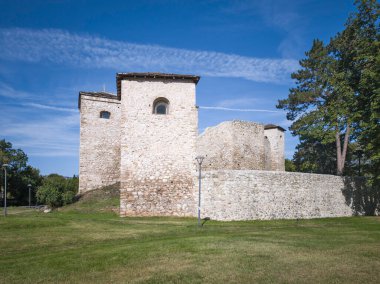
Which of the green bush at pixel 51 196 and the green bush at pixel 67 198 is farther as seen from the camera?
the green bush at pixel 67 198

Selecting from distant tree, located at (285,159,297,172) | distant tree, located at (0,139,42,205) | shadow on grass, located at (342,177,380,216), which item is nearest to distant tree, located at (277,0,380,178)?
shadow on grass, located at (342,177,380,216)

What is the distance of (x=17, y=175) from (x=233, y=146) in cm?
3140

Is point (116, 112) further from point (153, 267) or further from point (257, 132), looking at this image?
point (153, 267)

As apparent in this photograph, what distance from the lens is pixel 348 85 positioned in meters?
22.8

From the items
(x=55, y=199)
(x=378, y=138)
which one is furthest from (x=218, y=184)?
(x=55, y=199)

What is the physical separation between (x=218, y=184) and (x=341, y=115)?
35.6ft

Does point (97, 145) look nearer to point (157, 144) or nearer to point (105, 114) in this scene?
Result: point (105, 114)

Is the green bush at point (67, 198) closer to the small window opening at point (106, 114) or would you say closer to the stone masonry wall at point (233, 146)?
the small window opening at point (106, 114)

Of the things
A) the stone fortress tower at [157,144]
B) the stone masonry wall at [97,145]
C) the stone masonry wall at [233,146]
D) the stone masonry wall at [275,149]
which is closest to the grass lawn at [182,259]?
the stone fortress tower at [157,144]

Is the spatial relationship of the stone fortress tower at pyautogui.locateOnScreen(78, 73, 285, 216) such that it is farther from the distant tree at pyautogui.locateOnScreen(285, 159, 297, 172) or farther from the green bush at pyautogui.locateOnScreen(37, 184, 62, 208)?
the distant tree at pyautogui.locateOnScreen(285, 159, 297, 172)

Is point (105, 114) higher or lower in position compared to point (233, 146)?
higher

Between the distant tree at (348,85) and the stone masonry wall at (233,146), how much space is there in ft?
14.9

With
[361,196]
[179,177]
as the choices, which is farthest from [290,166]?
[179,177]

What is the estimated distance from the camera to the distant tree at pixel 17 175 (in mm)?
42344
